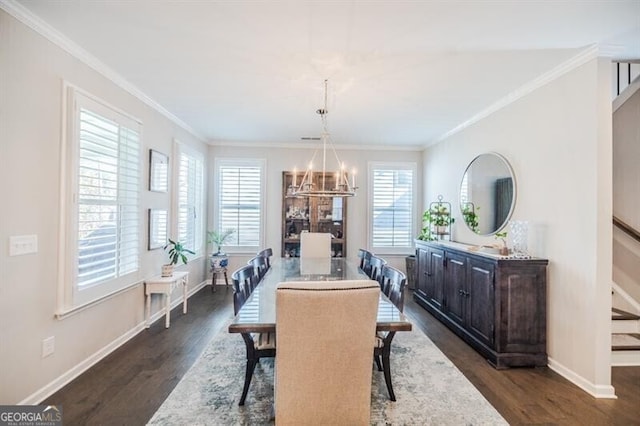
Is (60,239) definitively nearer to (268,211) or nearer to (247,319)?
(247,319)

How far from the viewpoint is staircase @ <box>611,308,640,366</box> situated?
2.95 meters

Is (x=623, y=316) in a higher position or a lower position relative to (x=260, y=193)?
lower

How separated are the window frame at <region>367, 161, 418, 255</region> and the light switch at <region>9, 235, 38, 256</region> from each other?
16.1ft

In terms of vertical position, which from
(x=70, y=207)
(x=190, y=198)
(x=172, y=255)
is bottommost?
(x=172, y=255)

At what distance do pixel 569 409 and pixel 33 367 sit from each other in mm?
3923

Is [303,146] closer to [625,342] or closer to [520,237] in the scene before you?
[520,237]

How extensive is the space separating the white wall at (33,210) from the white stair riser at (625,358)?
16.1ft

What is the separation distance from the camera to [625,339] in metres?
3.04

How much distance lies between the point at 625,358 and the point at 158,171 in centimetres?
548

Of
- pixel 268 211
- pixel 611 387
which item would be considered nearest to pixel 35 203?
pixel 268 211

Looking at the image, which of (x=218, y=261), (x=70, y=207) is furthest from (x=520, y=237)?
(x=218, y=261)

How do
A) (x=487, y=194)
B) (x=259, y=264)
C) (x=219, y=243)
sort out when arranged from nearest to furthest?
1. (x=259, y=264)
2. (x=487, y=194)
3. (x=219, y=243)

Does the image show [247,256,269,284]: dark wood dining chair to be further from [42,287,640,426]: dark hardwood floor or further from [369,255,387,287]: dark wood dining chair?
[369,255,387,287]: dark wood dining chair

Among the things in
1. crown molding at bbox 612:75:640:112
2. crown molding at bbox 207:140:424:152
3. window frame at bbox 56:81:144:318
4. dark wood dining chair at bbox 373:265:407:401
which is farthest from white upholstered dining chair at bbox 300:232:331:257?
crown molding at bbox 612:75:640:112
